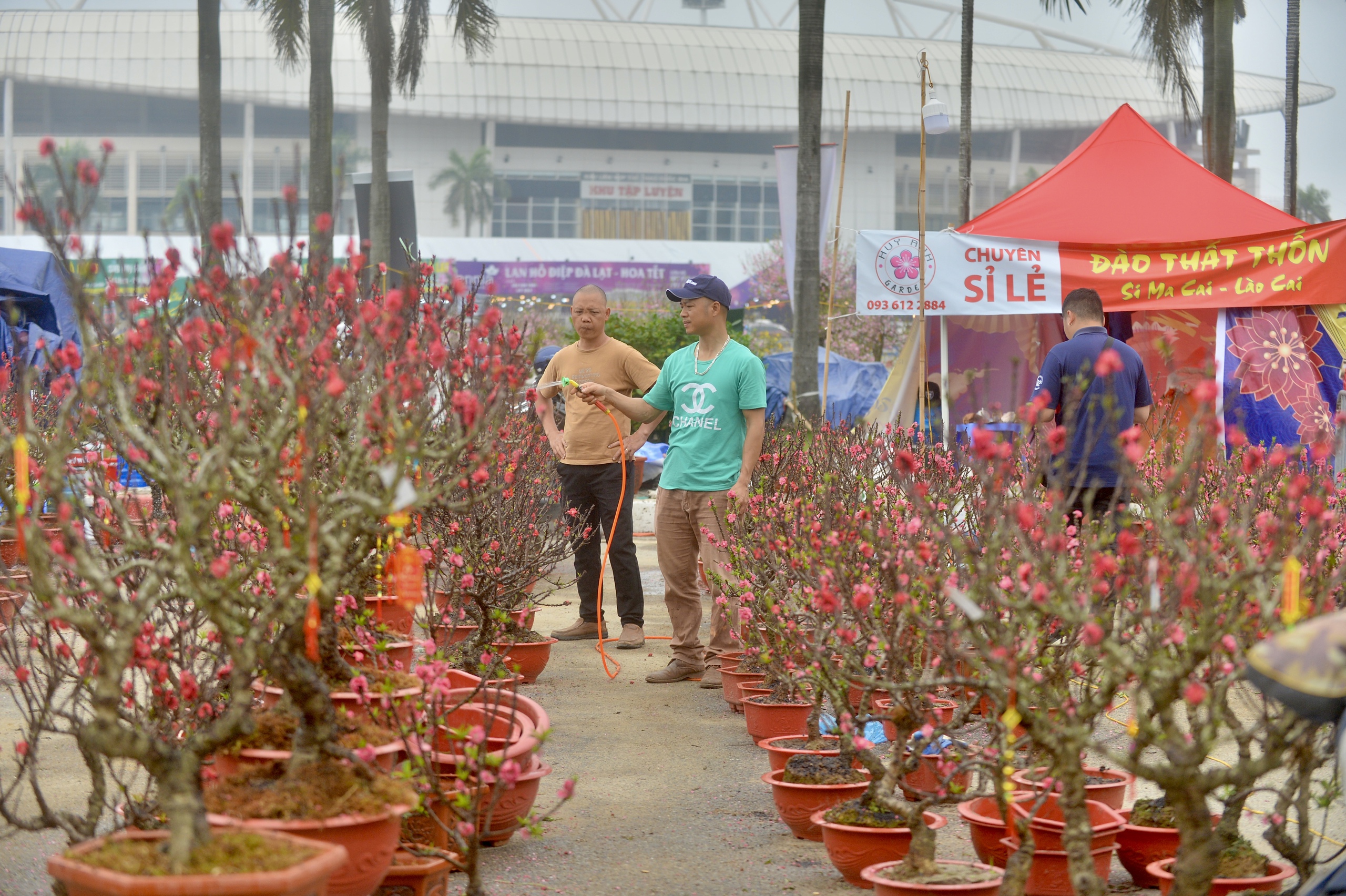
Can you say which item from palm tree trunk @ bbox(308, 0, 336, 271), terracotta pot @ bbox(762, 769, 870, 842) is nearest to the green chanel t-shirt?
terracotta pot @ bbox(762, 769, 870, 842)

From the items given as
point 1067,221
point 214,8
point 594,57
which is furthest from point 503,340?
point 594,57

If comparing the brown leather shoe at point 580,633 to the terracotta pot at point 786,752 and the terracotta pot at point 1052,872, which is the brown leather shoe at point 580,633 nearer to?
the terracotta pot at point 786,752

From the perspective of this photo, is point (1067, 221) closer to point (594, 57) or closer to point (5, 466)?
point (5, 466)

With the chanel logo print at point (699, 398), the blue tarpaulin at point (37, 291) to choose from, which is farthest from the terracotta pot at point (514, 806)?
A: the blue tarpaulin at point (37, 291)

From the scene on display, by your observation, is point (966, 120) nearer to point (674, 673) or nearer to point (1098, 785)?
point (674, 673)

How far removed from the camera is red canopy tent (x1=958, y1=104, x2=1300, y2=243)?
11234mm

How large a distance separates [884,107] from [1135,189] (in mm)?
68322

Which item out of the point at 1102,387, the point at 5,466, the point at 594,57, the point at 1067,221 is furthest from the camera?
the point at 594,57

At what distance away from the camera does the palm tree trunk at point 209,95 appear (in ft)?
57.4

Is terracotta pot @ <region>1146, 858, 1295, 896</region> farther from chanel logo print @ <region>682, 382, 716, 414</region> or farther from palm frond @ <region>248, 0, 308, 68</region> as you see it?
palm frond @ <region>248, 0, 308, 68</region>

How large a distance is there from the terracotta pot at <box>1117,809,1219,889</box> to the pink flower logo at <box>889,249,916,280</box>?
8070mm

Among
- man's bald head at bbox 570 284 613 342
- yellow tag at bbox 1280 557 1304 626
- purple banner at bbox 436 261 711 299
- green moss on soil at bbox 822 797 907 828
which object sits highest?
purple banner at bbox 436 261 711 299

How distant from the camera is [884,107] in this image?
7706 centimetres

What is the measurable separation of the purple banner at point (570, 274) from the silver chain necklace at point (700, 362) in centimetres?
3476
